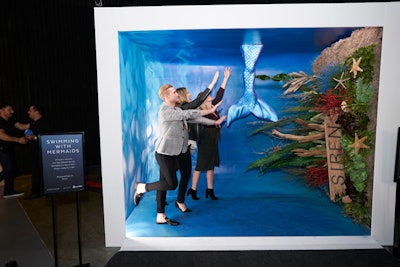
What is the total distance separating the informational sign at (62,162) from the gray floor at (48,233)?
0.70 m

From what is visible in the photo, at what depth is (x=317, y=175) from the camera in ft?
11.9

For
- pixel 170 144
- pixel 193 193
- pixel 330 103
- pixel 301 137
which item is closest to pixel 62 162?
pixel 170 144

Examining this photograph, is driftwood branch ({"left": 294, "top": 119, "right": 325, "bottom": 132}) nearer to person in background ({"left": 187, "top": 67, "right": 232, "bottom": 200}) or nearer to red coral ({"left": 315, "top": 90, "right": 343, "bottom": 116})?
red coral ({"left": 315, "top": 90, "right": 343, "bottom": 116})

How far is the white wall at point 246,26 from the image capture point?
282 cm

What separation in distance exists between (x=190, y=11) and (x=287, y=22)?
0.97 m

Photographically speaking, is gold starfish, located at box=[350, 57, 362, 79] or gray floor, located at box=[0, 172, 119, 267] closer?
gray floor, located at box=[0, 172, 119, 267]

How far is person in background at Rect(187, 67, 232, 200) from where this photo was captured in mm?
3457

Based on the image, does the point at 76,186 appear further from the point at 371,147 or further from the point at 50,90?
the point at 50,90

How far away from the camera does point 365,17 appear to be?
2.82 metres

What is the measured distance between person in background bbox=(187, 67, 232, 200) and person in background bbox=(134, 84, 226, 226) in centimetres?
24

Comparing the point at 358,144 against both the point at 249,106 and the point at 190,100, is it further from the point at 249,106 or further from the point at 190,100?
the point at 190,100

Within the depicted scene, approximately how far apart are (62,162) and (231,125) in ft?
6.78

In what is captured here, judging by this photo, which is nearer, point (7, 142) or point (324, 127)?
point (324, 127)

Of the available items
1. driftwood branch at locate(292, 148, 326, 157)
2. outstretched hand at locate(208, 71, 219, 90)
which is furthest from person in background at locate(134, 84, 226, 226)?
driftwood branch at locate(292, 148, 326, 157)
